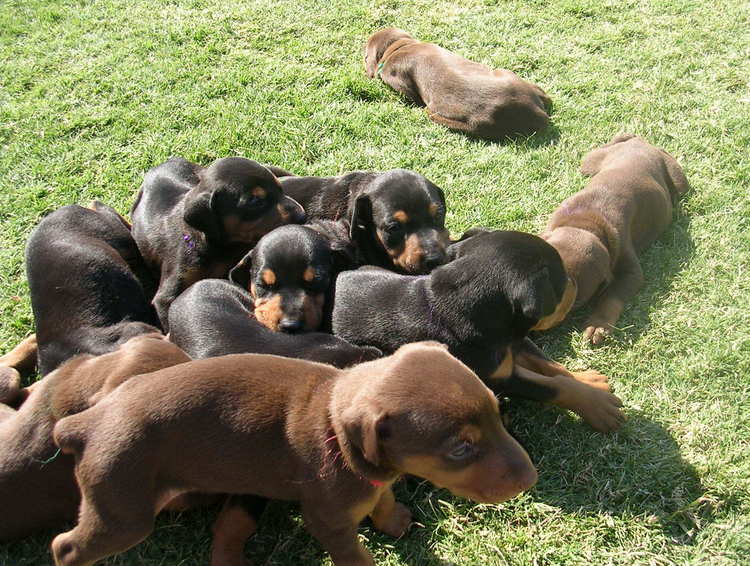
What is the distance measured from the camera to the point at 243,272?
5.00 m

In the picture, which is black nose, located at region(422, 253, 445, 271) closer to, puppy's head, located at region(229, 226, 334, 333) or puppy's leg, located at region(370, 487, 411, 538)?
puppy's head, located at region(229, 226, 334, 333)

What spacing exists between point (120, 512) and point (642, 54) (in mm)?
7260

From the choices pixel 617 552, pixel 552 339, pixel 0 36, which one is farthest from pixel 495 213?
pixel 0 36

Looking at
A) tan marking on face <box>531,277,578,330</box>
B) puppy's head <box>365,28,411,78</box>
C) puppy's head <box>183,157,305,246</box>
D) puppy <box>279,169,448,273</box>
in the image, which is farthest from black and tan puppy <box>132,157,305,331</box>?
puppy's head <box>365,28,411,78</box>

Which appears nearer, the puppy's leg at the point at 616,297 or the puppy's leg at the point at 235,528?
the puppy's leg at the point at 235,528

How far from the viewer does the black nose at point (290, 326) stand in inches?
171

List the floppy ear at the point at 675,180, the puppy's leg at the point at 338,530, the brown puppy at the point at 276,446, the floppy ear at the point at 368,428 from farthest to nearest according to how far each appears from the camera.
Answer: the floppy ear at the point at 675,180
the puppy's leg at the point at 338,530
the brown puppy at the point at 276,446
the floppy ear at the point at 368,428

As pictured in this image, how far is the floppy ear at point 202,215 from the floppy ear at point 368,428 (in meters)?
2.70

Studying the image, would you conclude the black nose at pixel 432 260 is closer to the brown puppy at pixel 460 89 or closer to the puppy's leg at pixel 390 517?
the puppy's leg at pixel 390 517

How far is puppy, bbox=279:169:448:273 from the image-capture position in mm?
4926

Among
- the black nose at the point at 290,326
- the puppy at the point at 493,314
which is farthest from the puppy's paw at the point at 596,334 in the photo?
the black nose at the point at 290,326

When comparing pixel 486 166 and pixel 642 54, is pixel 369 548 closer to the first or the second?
pixel 486 166

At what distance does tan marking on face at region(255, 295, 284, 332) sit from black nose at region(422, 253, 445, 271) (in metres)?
1.09

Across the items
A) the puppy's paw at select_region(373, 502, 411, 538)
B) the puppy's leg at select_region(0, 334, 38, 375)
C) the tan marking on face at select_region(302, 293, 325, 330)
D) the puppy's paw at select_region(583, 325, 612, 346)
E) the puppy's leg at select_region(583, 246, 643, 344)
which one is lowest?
the puppy's paw at select_region(373, 502, 411, 538)
